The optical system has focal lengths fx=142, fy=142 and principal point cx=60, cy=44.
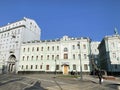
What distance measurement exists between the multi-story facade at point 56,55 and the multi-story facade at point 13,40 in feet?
12.6

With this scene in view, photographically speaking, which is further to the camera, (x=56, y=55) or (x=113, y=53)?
(x=56, y=55)

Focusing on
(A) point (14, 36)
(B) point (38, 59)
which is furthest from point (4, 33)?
(B) point (38, 59)

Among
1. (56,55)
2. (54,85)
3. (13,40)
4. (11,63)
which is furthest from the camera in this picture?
(13,40)

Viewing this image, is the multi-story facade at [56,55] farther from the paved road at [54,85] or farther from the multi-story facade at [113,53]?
the paved road at [54,85]

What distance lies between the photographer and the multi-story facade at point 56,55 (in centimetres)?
4972

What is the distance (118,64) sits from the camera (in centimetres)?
→ 4341

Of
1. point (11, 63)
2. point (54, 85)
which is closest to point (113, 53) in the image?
point (54, 85)

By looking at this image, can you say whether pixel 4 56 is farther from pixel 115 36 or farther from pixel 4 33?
pixel 115 36

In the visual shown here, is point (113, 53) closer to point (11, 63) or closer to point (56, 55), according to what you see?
point (56, 55)

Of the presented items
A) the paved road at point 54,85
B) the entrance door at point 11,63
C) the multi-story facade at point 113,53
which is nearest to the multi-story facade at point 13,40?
the entrance door at point 11,63

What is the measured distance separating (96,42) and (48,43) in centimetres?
3365

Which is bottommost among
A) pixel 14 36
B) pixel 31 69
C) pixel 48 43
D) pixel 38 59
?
pixel 31 69

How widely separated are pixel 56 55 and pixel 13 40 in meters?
22.2

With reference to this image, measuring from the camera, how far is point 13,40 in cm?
6219
